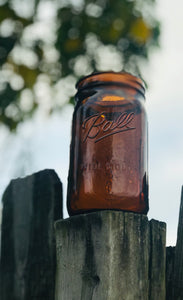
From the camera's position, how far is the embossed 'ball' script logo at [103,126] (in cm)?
106

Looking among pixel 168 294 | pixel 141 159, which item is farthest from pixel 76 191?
pixel 168 294

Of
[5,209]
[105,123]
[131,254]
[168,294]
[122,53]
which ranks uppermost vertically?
[122,53]

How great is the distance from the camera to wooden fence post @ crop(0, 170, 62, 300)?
1372 millimetres

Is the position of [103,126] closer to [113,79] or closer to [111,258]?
[113,79]

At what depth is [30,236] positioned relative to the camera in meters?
1.47

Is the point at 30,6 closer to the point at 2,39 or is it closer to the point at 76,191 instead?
the point at 2,39

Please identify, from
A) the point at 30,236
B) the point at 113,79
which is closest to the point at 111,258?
the point at 113,79

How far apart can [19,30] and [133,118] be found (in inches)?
36.7

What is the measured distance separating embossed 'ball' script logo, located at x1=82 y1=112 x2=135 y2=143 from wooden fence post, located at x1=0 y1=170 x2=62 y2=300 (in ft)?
1.35

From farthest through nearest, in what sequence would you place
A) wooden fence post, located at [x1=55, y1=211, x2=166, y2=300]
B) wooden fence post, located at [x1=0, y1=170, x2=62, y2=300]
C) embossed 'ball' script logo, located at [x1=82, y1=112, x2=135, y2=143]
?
wooden fence post, located at [x1=0, y1=170, x2=62, y2=300]
embossed 'ball' script logo, located at [x1=82, y1=112, x2=135, y2=143]
wooden fence post, located at [x1=55, y1=211, x2=166, y2=300]

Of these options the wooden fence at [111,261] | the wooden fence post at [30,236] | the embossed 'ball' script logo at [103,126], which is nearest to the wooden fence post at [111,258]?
the wooden fence at [111,261]

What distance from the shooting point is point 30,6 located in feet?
5.44

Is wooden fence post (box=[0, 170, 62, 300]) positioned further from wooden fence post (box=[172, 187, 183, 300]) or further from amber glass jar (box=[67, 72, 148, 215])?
wooden fence post (box=[172, 187, 183, 300])

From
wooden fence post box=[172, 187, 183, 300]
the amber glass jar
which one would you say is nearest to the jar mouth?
the amber glass jar
